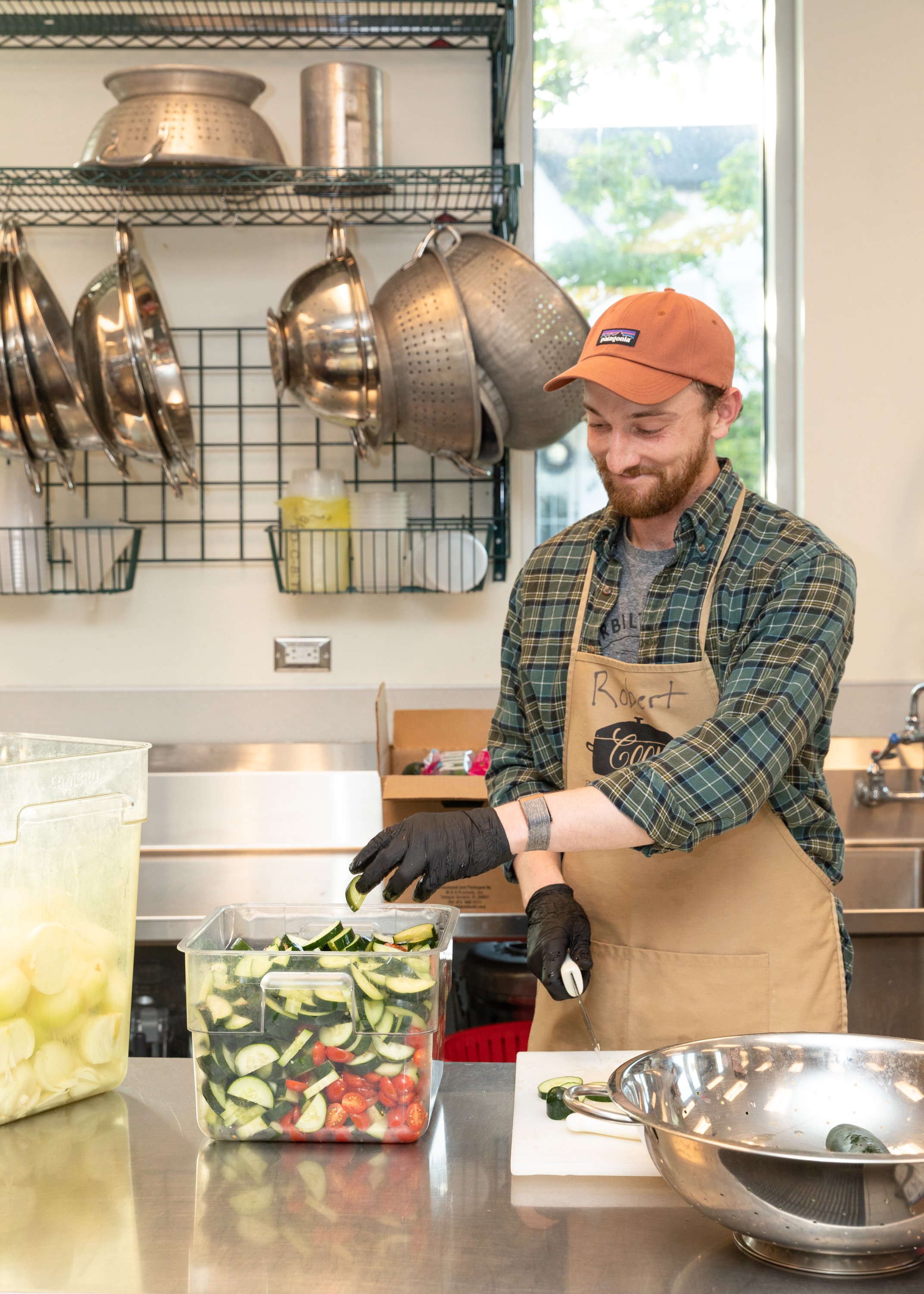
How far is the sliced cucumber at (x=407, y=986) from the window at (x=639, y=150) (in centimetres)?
167

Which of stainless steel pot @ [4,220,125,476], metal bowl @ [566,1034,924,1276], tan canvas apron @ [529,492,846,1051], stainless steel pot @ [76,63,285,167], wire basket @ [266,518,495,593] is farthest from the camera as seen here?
wire basket @ [266,518,495,593]

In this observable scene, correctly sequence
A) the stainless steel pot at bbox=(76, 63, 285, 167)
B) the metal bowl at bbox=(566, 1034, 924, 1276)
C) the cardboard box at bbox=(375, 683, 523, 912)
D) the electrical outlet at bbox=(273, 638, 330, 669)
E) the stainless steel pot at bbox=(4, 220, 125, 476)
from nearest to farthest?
the metal bowl at bbox=(566, 1034, 924, 1276), the cardboard box at bbox=(375, 683, 523, 912), the stainless steel pot at bbox=(76, 63, 285, 167), the stainless steel pot at bbox=(4, 220, 125, 476), the electrical outlet at bbox=(273, 638, 330, 669)

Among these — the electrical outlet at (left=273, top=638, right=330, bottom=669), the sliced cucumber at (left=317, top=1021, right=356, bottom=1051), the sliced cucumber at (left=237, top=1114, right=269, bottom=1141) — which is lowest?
the sliced cucumber at (left=237, top=1114, right=269, bottom=1141)

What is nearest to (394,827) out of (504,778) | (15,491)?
(504,778)

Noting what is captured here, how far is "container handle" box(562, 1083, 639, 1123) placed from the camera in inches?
34.5

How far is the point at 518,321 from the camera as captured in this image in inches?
81.2

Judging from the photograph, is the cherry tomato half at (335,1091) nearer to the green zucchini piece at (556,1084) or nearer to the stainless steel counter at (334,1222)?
the stainless steel counter at (334,1222)

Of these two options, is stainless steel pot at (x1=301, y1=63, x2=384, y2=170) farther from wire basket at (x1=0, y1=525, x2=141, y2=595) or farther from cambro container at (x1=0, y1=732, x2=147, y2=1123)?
cambro container at (x1=0, y1=732, x2=147, y2=1123)

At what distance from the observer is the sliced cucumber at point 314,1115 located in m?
0.92

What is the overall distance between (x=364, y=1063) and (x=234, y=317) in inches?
71.2

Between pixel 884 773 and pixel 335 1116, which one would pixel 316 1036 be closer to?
pixel 335 1116

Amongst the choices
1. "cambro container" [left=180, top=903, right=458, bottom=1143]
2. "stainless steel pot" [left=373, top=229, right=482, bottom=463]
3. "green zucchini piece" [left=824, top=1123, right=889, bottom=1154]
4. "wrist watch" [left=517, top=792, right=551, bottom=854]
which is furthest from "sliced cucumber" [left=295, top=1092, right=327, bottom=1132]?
"stainless steel pot" [left=373, top=229, right=482, bottom=463]

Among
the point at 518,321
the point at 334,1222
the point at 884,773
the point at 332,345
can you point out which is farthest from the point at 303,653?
the point at 334,1222

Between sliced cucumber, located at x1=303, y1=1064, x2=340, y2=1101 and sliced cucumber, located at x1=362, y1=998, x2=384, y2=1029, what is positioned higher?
sliced cucumber, located at x1=362, y1=998, x2=384, y2=1029
